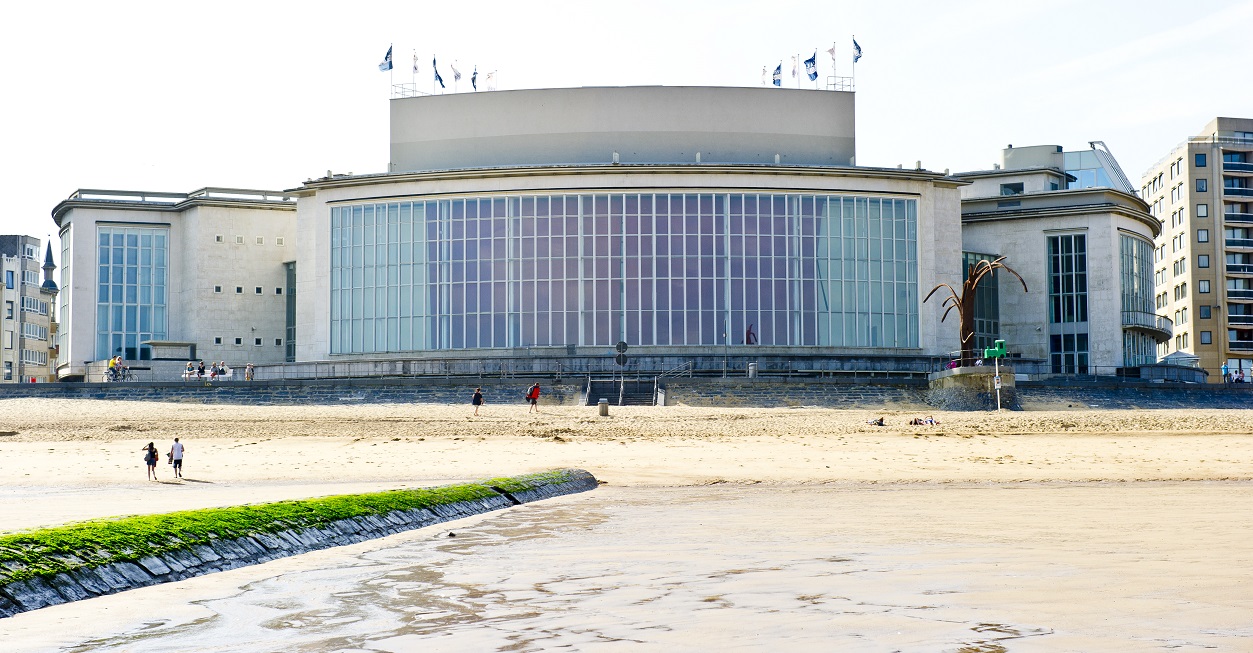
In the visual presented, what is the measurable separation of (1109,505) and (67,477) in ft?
80.6

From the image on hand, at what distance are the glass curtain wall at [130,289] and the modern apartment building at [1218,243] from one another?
89592 mm

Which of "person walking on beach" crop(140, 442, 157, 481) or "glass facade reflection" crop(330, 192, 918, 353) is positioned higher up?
"glass facade reflection" crop(330, 192, 918, 353)

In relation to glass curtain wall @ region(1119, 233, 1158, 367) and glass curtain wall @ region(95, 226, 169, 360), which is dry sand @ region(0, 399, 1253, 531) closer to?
glass curtain wall @ region(95, 226, 169, 360)

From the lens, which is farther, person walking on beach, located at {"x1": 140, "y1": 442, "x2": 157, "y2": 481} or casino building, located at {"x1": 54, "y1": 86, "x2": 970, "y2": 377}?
casino building, located at {"x1": 54, "y1": 86, "x2": 970, "y2": 377}

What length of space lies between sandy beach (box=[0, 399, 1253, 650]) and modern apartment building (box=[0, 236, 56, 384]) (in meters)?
83.1

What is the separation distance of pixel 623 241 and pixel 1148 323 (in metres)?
35.9

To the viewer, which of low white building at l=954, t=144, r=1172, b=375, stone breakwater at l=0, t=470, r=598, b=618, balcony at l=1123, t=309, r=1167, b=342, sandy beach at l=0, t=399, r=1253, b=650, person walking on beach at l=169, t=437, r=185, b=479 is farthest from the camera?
balcony at l=1123, t=309, r=1167, b=342

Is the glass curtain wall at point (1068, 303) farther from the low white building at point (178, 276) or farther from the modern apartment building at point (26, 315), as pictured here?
the modern apartment building at point (26, 315)

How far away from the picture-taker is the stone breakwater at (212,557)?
10.2 meters

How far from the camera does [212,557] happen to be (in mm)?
12945

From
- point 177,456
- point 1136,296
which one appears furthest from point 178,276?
point 1136,296

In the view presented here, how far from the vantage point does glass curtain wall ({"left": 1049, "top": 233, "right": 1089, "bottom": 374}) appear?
3305 inches

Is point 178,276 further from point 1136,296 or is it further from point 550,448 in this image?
point 1136,296

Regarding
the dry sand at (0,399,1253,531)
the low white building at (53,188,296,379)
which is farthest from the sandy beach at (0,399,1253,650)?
the low white building at (53,188,296,379)
